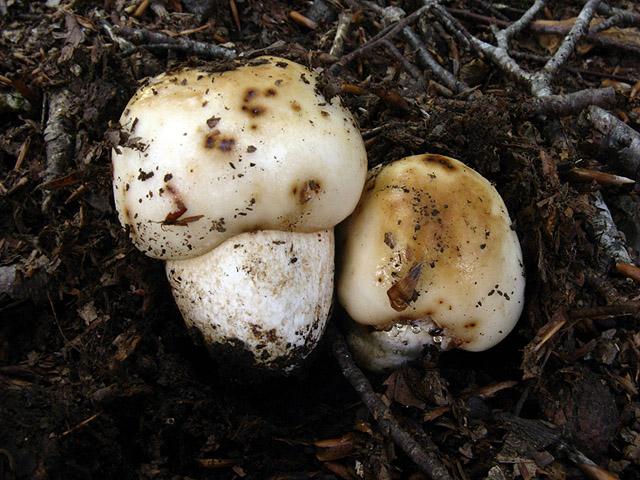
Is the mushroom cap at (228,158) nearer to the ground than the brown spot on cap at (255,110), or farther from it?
nearer to the ground

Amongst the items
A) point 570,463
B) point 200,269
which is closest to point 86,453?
point 200,269

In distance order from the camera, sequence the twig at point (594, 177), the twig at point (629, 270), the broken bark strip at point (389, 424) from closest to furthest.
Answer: the broken bark strip at point (389, 424) → the twig at point (629, 270) → the twig at point (594, 177)

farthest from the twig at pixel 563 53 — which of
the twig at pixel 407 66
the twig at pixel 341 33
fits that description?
the twig at pixel 341 33

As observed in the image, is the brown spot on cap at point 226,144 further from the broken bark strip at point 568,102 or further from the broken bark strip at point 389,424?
the broken bark strip at point 568,102

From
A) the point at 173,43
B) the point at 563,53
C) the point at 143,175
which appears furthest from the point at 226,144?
the point at 563,53

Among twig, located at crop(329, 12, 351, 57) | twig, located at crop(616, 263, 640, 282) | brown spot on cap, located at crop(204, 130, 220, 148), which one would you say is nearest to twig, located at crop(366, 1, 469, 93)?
twig, located at crop(329, 12, 351, 57)

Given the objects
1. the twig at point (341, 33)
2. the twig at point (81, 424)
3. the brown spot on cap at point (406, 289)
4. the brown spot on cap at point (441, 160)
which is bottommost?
the twig at point (81, 424)

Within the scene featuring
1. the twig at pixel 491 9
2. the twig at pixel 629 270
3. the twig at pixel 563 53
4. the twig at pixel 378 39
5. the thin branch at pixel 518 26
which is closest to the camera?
the twig at pixel 629 270
